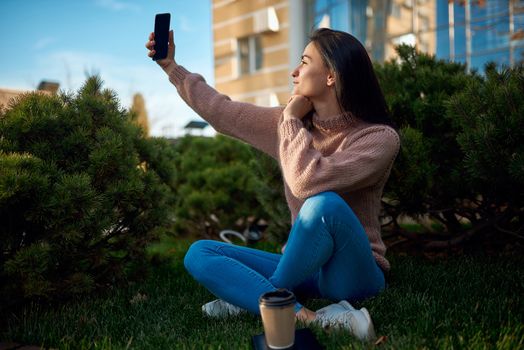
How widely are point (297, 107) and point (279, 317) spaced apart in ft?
3.66

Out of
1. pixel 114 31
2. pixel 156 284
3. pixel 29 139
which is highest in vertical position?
pixel 114 31

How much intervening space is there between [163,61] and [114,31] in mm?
18886

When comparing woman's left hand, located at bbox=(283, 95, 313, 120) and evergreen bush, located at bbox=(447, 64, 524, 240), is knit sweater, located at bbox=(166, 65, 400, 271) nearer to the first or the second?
woman's left hand, located at bbox=(283, 95, 313, 120)

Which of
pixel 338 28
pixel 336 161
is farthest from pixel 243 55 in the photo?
pixel 336 161

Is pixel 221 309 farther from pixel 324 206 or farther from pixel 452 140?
pixel 452 140

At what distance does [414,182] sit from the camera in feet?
10.0

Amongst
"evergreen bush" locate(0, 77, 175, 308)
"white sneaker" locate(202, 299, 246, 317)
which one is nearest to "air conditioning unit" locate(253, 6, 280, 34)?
"evergreen bush" locate(0, 77, 175, 308)

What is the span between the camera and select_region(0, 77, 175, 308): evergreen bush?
2248 mm

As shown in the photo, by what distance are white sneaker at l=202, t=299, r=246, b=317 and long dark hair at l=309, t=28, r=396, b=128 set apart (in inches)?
41.5

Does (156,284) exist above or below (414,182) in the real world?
below

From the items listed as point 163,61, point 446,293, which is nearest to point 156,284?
point 163,61

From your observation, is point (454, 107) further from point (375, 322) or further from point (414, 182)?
point (375, 322)

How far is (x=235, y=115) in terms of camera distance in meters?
2.49

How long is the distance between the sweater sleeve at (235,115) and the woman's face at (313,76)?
0.23 metres
